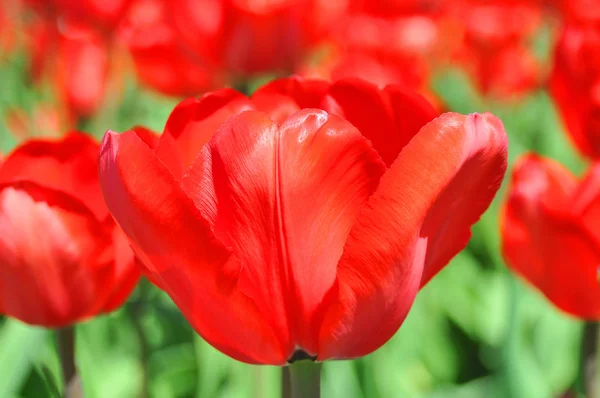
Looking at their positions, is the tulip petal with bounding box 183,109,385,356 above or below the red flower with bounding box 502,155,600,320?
above

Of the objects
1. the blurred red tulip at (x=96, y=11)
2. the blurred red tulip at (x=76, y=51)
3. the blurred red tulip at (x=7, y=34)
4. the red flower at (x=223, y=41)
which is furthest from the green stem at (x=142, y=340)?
the blurred red tulip at (x=7, y=34)

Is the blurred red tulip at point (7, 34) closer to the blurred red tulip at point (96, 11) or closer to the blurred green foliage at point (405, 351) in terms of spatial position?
the blurred red tulip at point (96, 11)

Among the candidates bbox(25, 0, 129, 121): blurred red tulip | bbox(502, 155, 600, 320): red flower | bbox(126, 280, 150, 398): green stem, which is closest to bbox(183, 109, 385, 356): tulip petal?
bbox(502, 155, 600, 320): red flower

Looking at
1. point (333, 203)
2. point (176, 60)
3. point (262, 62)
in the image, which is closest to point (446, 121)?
point (333, 203)

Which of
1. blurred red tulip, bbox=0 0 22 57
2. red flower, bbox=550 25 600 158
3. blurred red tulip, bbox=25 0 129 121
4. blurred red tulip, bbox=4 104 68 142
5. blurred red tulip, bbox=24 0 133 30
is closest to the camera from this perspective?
red flower, bbox=550 25 600 158

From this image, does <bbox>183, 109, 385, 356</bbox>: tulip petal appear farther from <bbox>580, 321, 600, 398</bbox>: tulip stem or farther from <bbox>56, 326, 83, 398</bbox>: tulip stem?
<bbox>580, 321, 600, 398</bbox>: tulip stem

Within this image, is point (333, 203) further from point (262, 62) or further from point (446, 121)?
point (262, 62)
